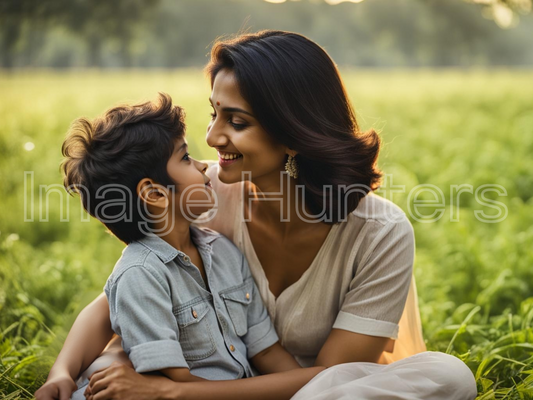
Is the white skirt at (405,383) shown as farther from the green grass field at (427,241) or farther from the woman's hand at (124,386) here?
the woman's hand at (124,386)

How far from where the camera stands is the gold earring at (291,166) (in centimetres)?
242

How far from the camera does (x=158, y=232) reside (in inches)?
86.7

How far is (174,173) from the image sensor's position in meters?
2.16

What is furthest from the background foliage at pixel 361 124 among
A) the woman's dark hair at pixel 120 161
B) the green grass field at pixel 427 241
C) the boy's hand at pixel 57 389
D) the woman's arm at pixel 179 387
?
the woman's arm at pixel 179 387

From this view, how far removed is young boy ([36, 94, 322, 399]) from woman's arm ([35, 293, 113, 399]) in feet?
0.10

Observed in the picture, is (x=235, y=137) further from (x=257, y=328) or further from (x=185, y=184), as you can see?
(x=257, y=328)

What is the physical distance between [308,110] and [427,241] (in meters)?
3.07

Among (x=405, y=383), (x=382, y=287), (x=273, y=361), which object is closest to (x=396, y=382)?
(x=405, y=383)

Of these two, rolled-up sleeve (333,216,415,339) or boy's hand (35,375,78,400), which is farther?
rolled-up sleeve (333,216,415,339)

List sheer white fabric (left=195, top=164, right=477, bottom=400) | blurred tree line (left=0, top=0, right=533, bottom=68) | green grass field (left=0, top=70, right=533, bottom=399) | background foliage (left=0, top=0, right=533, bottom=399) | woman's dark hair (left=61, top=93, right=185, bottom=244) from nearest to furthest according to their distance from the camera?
woman's dark hair (left=61, top=93, right=185, bottom=244) < sheer white fabric (left=195, top=164, right=477, bottom=400) < green grass field (left=0, top=70, right=533, bottom=399) < background foliage (left=0, top=0, right=533, bottom=399) < blurred tree line (left=0, top=0, right=533, bottom=68)

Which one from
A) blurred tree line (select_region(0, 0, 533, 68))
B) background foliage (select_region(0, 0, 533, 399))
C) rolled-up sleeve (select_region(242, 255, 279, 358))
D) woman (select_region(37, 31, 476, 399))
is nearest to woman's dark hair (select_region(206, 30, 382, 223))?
woman (select_region(37, 31, 476, 399))

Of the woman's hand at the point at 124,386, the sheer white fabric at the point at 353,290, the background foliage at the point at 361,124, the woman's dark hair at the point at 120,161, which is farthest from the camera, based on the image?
the background foliage at the point at 361,124

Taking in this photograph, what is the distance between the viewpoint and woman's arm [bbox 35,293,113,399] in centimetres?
202

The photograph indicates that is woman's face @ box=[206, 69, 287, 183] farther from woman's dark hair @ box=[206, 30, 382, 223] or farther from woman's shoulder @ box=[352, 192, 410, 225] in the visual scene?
woman's shoulder @ box=[352, 192, 410, 225]
